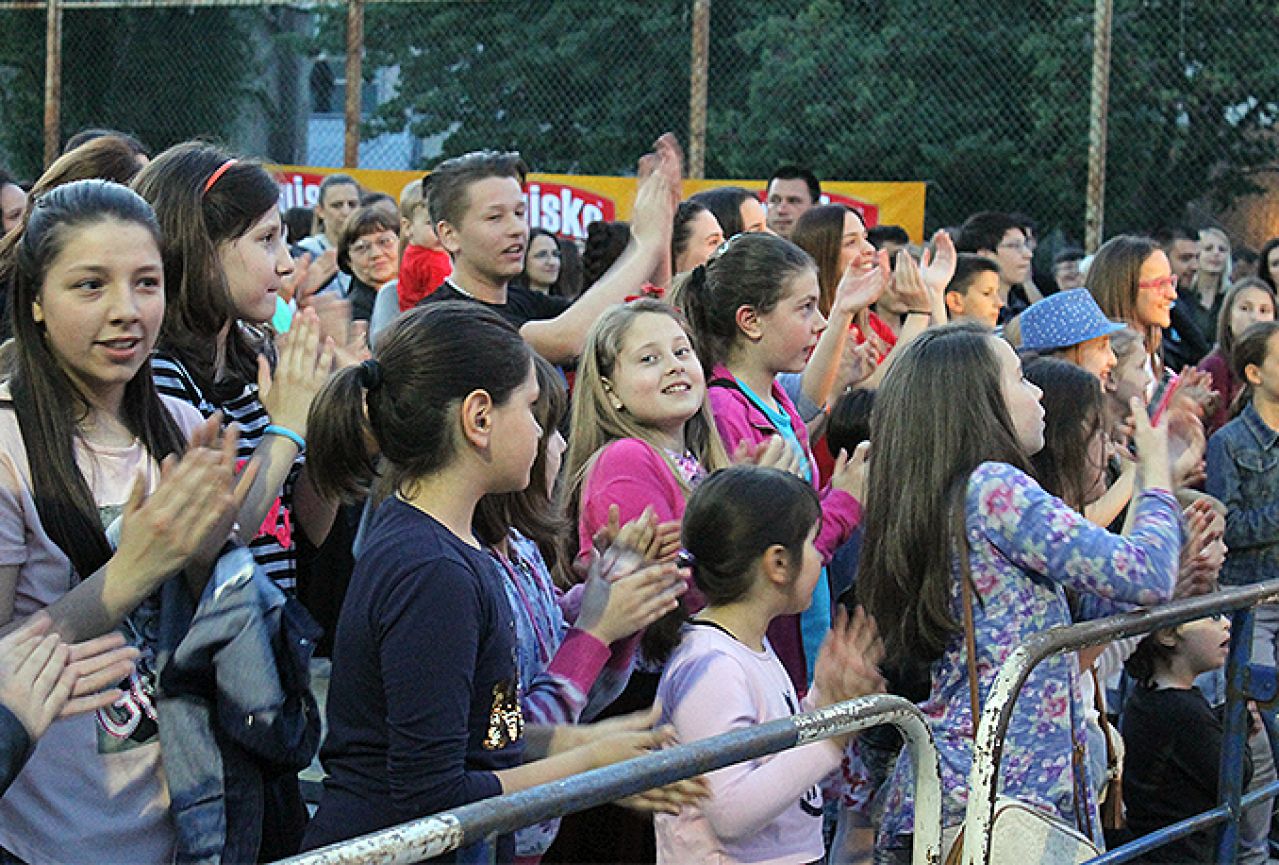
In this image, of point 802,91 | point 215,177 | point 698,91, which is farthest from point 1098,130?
point 215,177

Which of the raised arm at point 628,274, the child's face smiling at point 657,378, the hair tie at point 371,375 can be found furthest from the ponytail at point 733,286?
the hair tie at point 371,375

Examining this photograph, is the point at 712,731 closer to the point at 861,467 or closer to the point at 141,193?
the point at 861,467

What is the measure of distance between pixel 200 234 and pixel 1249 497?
424 cm

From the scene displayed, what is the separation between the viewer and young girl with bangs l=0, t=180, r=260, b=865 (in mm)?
2352

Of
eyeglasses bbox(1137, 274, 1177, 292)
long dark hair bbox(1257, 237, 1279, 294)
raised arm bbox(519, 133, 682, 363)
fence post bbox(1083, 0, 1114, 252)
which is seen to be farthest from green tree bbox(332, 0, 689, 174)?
raised arm bbox(519, 133, 682, 363)

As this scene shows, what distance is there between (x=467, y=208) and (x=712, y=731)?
6.96 ft

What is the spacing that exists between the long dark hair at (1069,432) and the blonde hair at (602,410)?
2.60 ft

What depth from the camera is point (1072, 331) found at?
16.6 ft

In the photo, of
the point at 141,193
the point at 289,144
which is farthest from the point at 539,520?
the point at 289,144

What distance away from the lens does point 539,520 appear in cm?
328

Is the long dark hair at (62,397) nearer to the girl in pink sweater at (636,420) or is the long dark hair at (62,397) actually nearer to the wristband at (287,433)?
the wristband at (287,433)

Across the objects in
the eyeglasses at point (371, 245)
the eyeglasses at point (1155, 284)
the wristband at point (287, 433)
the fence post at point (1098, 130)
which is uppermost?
the fence post at point (1098, 130)

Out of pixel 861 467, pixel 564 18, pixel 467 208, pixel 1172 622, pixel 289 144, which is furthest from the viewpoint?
pixel 289 144

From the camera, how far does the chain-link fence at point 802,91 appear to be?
15664 millimetres
